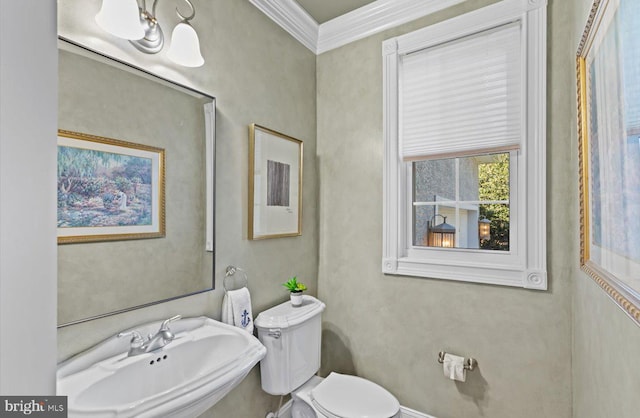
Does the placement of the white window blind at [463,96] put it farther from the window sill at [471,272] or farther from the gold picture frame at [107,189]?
the gold picture frame at [107,189]

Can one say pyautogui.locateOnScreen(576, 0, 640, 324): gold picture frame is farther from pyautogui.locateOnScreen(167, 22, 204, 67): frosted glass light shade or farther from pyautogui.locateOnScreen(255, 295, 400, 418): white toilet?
pyautogui.locateOnScreen(167, 22, 204, 67): frosted glass light shade

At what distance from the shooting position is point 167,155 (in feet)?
4.21

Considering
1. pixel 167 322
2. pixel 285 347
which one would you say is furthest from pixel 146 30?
pixel 285 347

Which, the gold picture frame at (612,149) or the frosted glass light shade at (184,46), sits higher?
the frosted glass light shade at (184,46)

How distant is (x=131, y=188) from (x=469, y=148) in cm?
162

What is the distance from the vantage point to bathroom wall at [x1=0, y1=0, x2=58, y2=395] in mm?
252

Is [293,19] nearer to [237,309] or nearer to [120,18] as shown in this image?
[120,18]

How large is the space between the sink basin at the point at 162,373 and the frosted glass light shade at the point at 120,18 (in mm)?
1072

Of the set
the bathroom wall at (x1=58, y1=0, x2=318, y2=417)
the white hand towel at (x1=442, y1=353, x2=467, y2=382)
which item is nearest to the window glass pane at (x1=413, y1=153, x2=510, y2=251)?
the white hand towel at (x1=442, y1=353, x2=467, y2=382)

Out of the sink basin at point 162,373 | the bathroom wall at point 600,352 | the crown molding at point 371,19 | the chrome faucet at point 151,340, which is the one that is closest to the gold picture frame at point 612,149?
the bathroom wall at point 600,352

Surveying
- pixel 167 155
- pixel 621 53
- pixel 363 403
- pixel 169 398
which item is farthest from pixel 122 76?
pixel 363 403

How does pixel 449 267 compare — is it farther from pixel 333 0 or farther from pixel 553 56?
pixel 333 0

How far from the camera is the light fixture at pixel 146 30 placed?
1053mm

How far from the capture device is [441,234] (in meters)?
1.84
